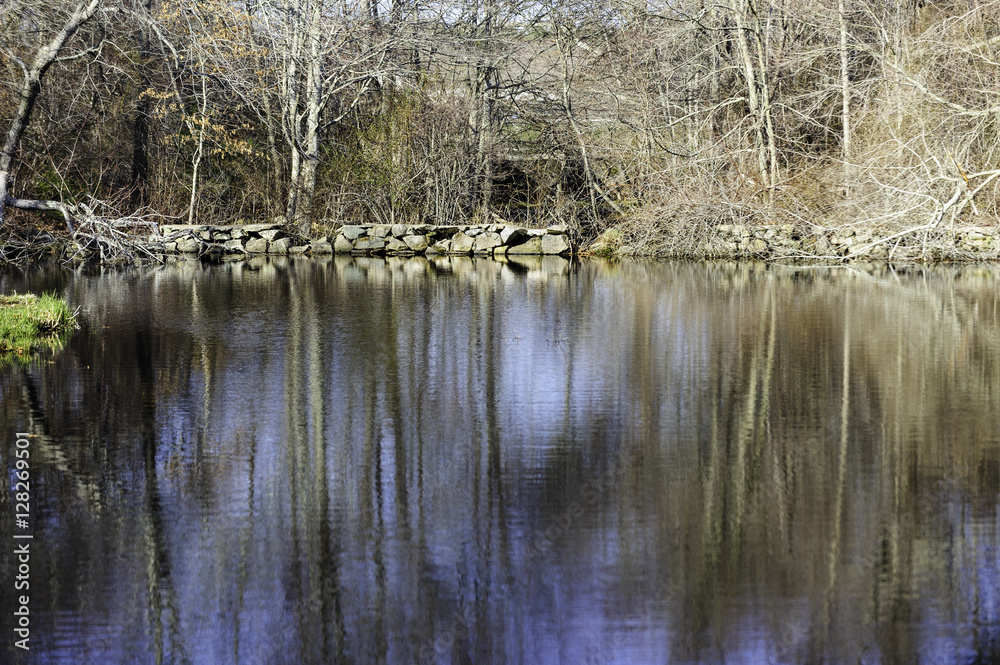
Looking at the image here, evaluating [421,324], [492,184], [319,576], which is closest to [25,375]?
[421,324]

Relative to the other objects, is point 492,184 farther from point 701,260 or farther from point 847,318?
point 847,318

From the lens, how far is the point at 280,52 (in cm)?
→ 2650

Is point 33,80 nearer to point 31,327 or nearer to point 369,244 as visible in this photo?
point 31,327

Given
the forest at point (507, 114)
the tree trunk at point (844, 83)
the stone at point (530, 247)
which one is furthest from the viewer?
the stone at point (530, 247)

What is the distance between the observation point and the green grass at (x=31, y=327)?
10922 mm

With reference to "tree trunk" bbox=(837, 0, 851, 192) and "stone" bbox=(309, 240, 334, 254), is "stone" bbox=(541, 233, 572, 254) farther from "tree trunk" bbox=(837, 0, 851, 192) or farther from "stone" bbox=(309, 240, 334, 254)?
"tree trunk" bbox=(837, 0, 851, 192)

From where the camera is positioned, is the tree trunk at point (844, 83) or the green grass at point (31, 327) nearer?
the green grass at point (31, 327)

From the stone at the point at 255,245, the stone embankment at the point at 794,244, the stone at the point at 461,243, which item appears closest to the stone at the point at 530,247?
the stone at the point at 461,243

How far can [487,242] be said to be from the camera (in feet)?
92.7

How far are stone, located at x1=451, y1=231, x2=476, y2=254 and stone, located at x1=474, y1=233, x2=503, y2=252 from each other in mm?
161

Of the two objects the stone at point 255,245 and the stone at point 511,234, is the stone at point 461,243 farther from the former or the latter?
the stone at point 255,245

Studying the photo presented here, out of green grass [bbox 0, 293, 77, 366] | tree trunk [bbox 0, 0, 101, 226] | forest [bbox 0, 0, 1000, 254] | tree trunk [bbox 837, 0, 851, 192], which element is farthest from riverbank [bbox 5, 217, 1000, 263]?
green grass [bbox 0, 293, 77, 366]

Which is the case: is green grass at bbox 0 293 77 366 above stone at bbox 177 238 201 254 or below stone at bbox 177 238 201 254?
below

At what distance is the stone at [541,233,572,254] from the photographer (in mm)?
27797
